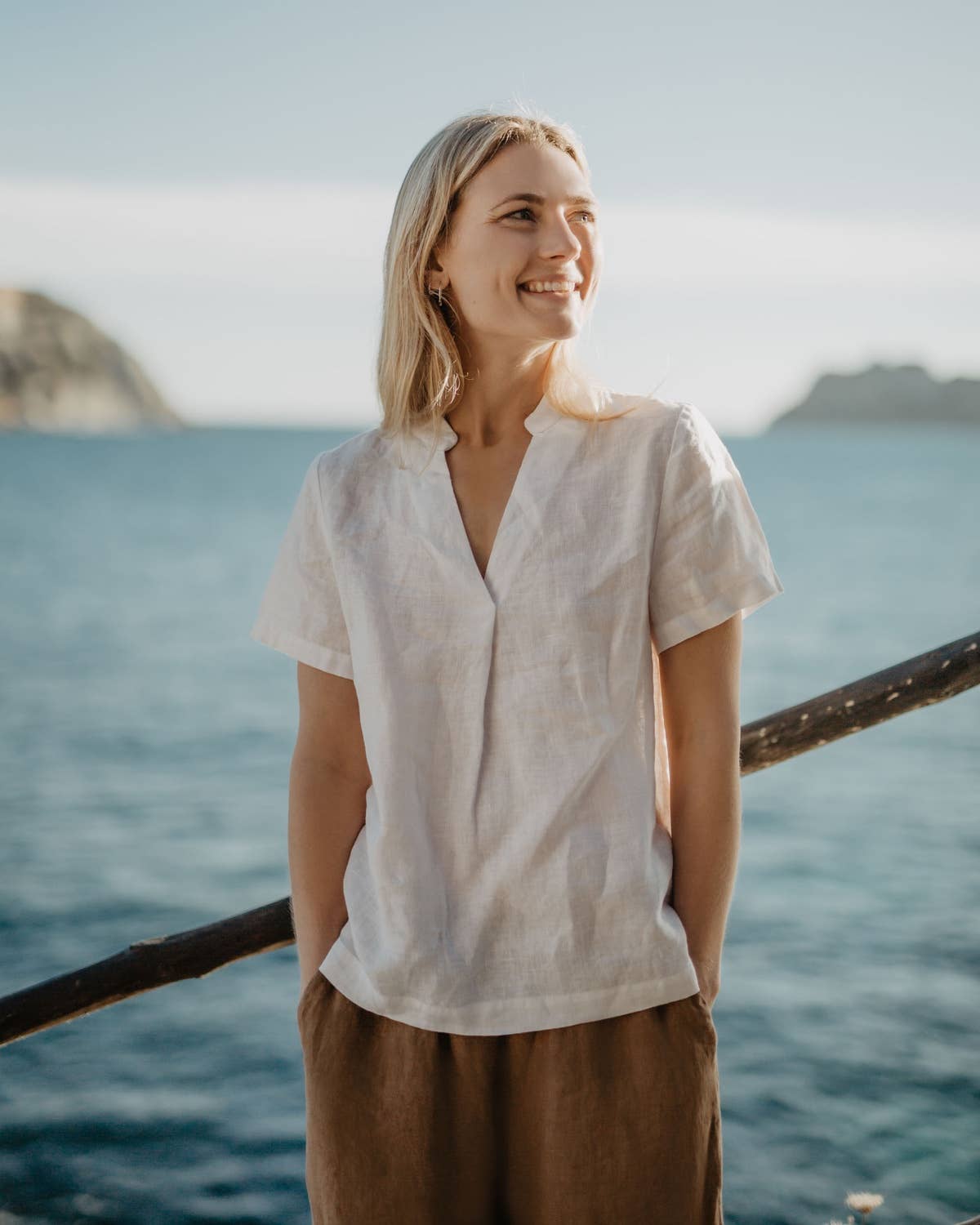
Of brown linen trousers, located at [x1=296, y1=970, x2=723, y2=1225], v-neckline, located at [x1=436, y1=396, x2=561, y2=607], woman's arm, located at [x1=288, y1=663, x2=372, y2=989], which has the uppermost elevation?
v-neckline, located at [x1=436, y1=396, x2=561, y2=607]

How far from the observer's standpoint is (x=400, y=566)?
1722 millimetres

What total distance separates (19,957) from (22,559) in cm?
3003

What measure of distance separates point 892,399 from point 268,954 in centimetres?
13714

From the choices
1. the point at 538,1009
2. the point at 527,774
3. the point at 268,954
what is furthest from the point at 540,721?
the point at 268,954

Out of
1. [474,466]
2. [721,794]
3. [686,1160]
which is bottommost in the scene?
[686,1160]

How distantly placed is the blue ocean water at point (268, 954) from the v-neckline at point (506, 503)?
4.11 meters

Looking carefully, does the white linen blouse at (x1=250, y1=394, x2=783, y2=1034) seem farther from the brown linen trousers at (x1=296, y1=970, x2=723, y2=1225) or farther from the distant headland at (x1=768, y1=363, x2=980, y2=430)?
the distant headland at (x1=768, y1=363, x2=980, y2=430)

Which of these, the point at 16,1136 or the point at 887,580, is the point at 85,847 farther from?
the point at 887,580

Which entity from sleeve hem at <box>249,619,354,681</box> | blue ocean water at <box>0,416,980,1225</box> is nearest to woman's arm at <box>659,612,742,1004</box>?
sleeve hem at <box>249,619,354,681</box>

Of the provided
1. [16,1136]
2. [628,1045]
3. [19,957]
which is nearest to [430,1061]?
[628,1045]

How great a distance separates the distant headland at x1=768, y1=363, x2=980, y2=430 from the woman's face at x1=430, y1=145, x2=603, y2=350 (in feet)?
441

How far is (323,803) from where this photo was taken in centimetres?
181

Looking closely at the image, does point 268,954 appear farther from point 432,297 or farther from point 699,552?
point 699,552

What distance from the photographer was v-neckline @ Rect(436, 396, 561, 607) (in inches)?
65.1
